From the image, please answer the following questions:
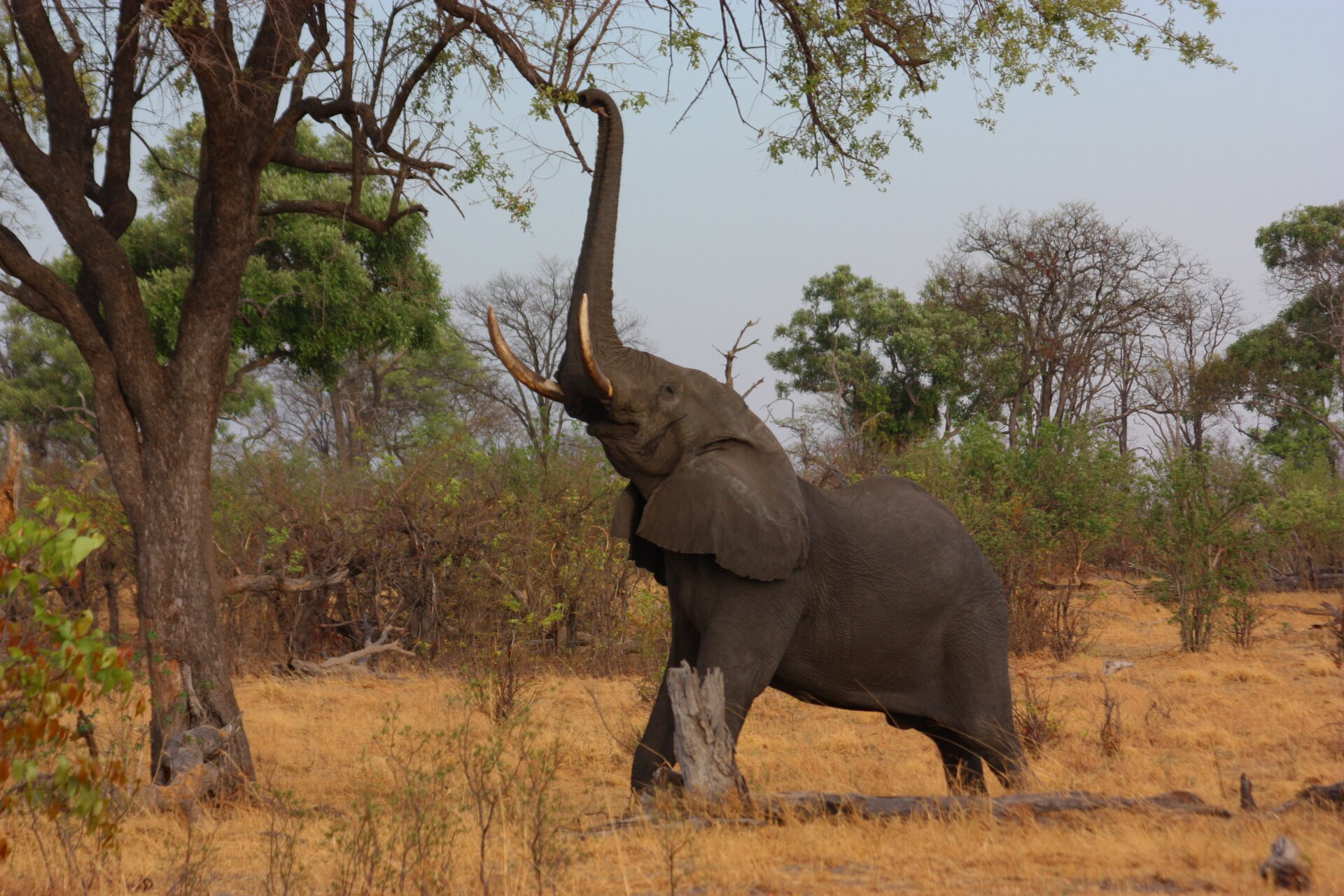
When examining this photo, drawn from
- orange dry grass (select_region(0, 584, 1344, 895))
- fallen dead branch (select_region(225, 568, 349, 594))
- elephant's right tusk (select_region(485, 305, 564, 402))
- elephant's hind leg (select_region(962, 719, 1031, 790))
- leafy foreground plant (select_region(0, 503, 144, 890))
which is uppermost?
elephant's right tusk (select_region(485, 305, 564, 402))

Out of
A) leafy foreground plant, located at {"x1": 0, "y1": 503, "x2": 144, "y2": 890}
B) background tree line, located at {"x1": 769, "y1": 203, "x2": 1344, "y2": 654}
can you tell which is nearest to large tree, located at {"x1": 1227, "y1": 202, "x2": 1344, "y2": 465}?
background tree line, located at {"x1": 769, "y1": 203, "x2": 1344, "y2": 654}

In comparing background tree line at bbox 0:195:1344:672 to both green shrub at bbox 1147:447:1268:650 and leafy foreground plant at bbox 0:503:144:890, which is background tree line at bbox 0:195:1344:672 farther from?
leafy foreground plant at bbox 0:503:144:890

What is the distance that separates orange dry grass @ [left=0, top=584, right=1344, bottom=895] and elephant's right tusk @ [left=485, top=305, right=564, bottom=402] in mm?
2035

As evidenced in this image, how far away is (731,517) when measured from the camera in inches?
228

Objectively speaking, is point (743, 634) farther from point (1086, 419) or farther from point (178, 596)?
point (1086, 419)

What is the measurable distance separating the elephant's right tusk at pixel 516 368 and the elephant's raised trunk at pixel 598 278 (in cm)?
12

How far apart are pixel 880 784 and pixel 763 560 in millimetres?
2360

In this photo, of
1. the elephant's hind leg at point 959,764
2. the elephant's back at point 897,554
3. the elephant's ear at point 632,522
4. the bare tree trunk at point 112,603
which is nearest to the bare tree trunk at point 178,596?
the elephant's ear at point 632,522

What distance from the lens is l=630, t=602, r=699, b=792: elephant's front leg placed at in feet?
19.9

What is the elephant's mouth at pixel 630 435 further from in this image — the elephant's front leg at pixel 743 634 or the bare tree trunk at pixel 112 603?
the bare tree trunk at pixel 112 603

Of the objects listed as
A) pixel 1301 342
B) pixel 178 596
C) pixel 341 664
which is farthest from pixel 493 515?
pixel 1301 342

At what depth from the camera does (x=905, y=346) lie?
1304 inches

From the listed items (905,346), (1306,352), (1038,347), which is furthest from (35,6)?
(1306,352)

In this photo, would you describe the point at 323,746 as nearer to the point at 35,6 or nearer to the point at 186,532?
the point at 186,532
